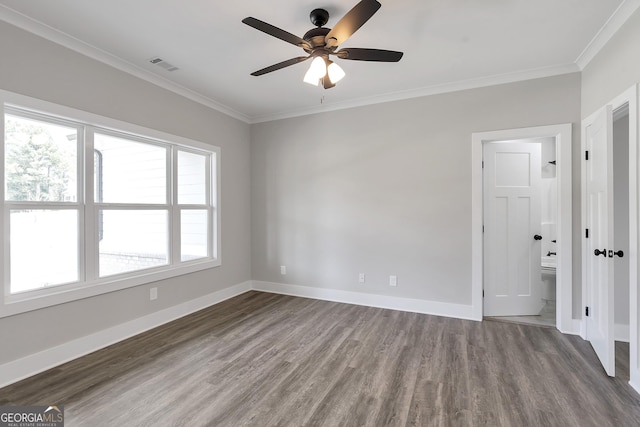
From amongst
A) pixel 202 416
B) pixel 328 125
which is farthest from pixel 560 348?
pixel 328 125

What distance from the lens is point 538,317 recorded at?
3520mm

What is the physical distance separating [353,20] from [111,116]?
2.52 m

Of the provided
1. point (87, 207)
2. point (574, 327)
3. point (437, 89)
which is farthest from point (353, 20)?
point (574, 327)

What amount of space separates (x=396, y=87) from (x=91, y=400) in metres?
4.11

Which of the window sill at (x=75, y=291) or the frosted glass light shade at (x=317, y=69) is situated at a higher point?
the frosted glass light shade at (x=317, y=69)

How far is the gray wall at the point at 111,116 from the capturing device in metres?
2.27

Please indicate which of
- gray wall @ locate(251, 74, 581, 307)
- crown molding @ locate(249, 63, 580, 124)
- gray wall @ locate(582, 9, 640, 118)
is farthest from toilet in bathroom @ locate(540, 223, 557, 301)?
crown molding @ locate(249, 63, 580, 124)

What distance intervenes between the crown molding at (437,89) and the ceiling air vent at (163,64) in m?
1.70

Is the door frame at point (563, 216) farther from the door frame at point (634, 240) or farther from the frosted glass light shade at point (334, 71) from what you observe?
the frosted glass light shade at point (334, 71)

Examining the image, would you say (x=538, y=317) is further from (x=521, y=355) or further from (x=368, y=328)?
(x=368, y=328)

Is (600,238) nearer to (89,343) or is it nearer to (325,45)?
(325,45)

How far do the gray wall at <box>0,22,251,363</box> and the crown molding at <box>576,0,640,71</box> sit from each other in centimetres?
417

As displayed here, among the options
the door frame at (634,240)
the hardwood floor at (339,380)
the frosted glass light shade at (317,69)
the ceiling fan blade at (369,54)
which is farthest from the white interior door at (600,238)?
the frosted glass light shade at (317,69)

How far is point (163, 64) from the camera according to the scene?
9.89 ft
